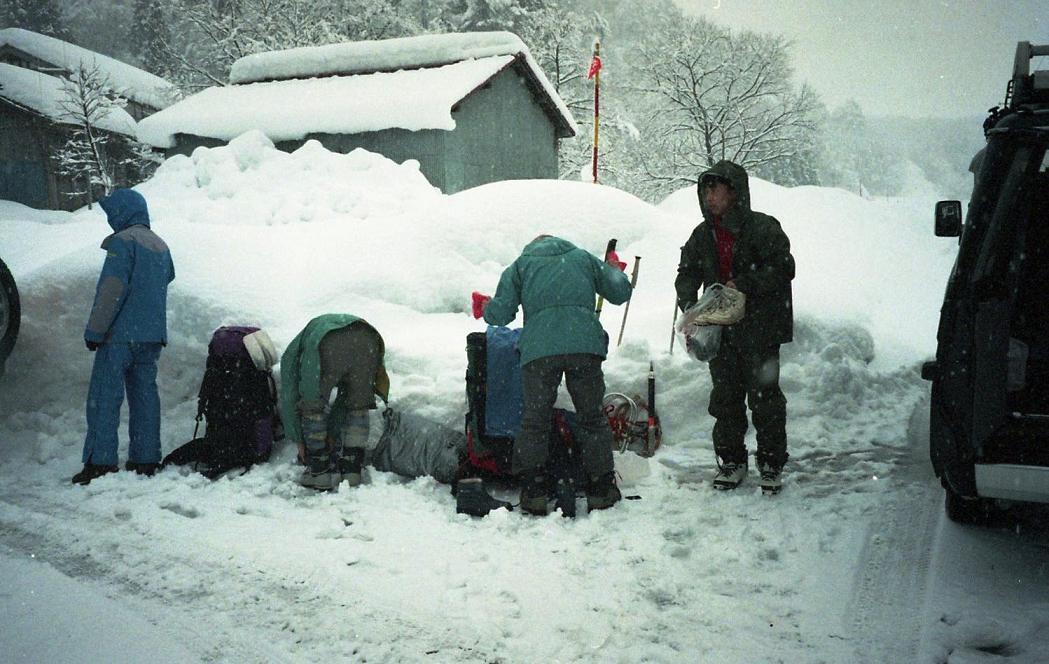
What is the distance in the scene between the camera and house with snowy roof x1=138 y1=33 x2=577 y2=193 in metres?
16.9

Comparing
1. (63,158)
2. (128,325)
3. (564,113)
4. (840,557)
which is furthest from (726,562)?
(63,158)

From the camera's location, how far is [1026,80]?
14.6 feet

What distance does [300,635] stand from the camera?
126 inches

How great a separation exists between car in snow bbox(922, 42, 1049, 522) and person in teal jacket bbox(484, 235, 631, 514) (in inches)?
73.0

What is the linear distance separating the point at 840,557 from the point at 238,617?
9.62 feet

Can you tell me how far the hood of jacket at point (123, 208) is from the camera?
5.82 metres

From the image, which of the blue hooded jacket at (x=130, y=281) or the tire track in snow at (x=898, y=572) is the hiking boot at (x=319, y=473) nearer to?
the blue hooded jacket at (x=130, y=281)

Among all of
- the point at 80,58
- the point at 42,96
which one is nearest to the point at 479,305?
the point at 42,96

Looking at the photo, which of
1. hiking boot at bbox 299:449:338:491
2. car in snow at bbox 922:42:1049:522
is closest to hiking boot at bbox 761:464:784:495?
car in snow at bbox 922:42:1049:522

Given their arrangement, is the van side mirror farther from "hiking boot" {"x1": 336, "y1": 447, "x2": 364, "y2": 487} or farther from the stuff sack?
"hiking boot" {"x1": 336, "y1": 447, "x2": 364, "y2": 487}

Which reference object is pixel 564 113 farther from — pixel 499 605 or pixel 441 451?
pixel 499 605

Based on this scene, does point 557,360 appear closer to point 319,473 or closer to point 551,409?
point 551,409

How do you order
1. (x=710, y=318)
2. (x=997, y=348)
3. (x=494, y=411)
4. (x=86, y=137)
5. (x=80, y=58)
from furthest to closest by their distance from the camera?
(x=80, y=58) → (x=86, y=137) → (x=494, y=411) → (x=710, y=318) → (x=997, y=348)

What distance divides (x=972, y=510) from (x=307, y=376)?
4.18 metres
